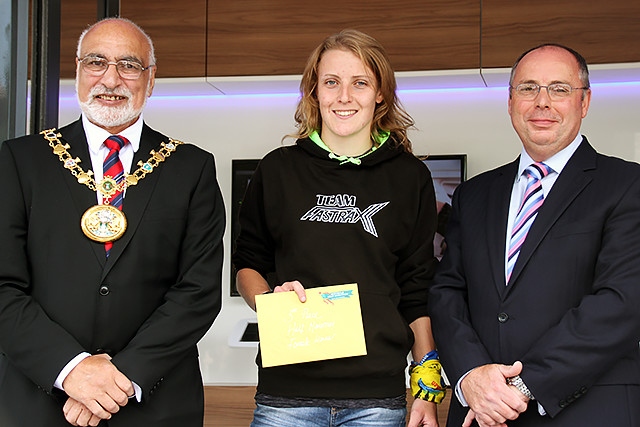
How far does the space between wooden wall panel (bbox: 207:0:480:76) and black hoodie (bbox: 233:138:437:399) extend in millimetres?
1831

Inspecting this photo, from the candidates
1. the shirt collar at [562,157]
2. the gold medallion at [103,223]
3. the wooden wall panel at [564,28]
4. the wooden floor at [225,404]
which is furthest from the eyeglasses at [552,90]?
the wooden floor at [225,404]

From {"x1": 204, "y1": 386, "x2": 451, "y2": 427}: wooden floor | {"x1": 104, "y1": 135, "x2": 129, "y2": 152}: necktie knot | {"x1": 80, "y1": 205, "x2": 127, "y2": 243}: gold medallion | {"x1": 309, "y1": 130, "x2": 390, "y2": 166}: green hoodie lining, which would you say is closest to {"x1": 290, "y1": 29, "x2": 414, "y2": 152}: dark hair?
{"x1": 309, "y1": 130, "x2": 390, "y2": 166}: green hoodie lining

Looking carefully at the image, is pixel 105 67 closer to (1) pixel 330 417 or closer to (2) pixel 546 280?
(1) pixel 330 417

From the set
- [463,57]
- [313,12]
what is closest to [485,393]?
[463,57]

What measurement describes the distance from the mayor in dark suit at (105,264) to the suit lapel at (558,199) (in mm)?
777

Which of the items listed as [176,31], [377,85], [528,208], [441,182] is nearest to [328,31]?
[176,31]

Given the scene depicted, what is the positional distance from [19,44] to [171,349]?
38.6 inches

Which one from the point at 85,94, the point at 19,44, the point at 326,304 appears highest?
the point at 19,44

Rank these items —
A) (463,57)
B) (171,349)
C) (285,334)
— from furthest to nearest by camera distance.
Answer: (463,57)
(285,334)
(171,349)

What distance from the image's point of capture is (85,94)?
88.1 inches

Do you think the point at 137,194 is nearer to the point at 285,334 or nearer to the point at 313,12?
the point at 285,334

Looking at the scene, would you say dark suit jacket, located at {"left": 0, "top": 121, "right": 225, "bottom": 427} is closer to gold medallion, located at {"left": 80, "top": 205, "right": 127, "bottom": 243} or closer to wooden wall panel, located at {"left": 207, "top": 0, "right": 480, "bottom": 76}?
gold medallion, located at {"left": 80, "top": 205, "right": 127, "bottom": 243}

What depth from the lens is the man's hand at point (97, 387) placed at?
6.37 feet

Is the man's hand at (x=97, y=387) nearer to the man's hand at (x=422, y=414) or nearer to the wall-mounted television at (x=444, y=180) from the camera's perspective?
the man's hand at (x=422, y=414)
